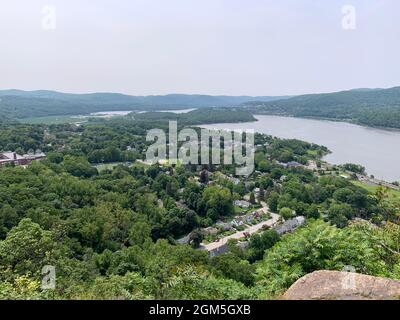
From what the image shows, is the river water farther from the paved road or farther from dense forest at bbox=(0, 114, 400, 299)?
the paved road

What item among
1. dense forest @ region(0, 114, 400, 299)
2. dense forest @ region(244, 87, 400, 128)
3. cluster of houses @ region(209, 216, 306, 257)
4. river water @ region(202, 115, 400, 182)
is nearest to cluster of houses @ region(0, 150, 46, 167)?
dense forest @ region(0, 114, 400, 299)

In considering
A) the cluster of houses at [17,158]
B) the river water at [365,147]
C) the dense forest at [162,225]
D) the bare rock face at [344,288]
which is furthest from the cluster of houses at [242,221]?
the cluster of houses at [17,158]

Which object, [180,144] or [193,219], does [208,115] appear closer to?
[180,144]

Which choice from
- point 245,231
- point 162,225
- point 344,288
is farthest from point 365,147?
point 344,288

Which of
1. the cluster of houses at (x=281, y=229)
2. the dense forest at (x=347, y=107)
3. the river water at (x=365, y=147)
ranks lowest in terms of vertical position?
the cluster of houses at (x=281, y=229)

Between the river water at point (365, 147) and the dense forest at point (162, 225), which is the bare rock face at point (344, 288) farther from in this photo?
the river water at point (365, 147)

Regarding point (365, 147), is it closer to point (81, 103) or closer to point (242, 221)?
point (242, 221)
